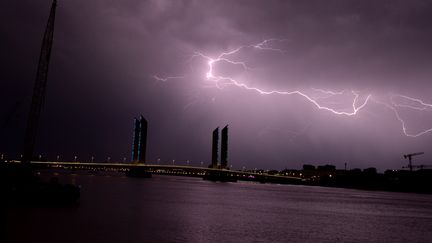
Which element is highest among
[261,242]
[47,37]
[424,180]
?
[47,37]

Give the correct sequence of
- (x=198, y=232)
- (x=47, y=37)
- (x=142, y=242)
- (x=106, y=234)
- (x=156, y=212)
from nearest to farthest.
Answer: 1. (x=142, y=242)
2. (x=106, y=234)
3. (x=198, y=232)
4. (x=156, y=212)
5. (x=47, y=37)

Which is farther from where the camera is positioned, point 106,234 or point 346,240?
point 346,240

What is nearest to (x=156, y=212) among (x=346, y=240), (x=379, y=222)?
(x=346, y=240)

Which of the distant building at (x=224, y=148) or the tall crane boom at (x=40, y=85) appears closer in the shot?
the tall crane boom at (x=40, y=85)

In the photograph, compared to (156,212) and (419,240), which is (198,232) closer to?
(156,212)

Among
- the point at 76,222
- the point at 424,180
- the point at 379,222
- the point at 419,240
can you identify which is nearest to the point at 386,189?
the point at 424,180

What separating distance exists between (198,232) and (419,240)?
17348 millimetres

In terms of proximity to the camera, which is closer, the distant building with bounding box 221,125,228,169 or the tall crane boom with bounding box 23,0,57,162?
the tall crane boom with bounding box 23,0,57,162

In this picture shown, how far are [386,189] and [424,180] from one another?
14.6m

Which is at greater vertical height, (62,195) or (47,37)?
(47,37)

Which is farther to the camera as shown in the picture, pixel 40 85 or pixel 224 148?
pixel 224 148

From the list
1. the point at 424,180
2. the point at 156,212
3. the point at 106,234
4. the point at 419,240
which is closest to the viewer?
the point at 106,234

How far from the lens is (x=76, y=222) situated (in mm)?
33031

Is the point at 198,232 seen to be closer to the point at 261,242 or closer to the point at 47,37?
the point at 261,242
